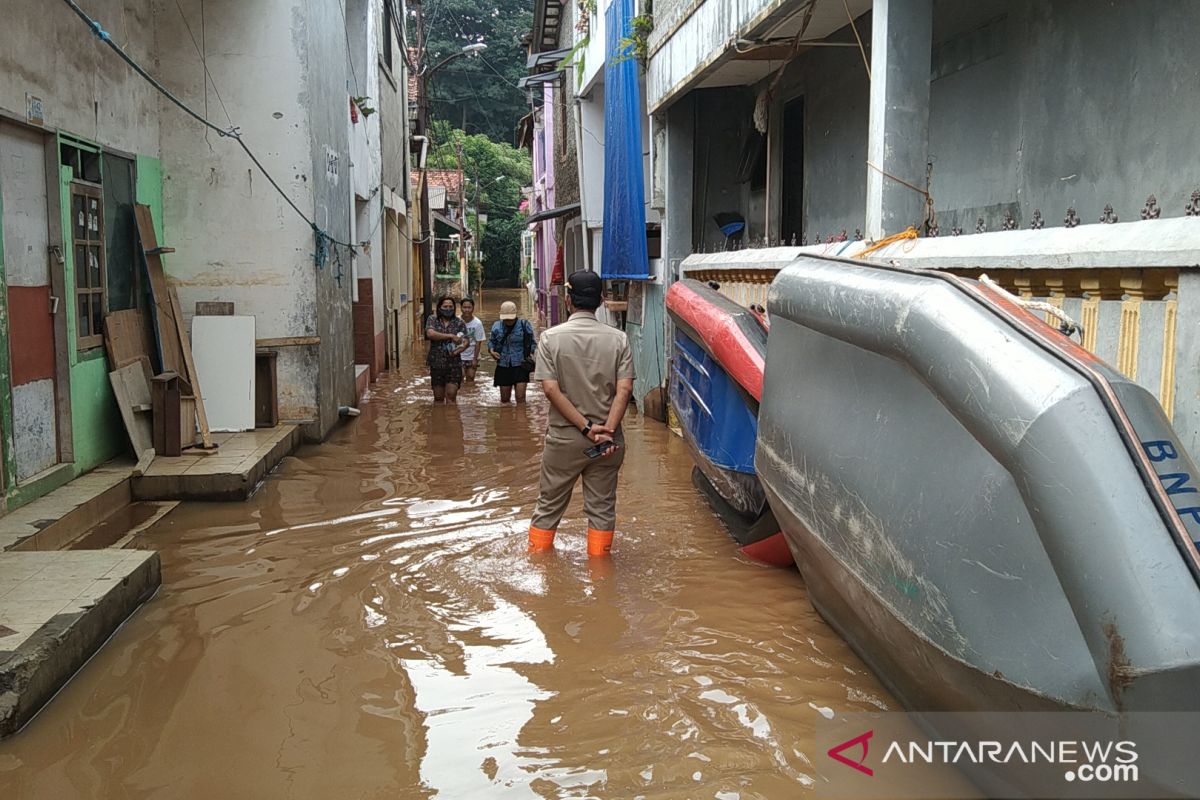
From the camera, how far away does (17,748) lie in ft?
11.8

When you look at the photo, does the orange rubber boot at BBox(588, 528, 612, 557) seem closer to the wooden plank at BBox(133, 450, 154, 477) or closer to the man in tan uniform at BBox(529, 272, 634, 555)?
the man in tan uniform at BBox(529, 272, 634, 555)

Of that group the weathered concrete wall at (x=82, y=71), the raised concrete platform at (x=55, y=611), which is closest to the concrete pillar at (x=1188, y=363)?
the raised concrete platform at (x=55, y=611)

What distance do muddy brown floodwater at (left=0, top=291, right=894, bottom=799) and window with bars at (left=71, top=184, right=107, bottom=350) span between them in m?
1.62

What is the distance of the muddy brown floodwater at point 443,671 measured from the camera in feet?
11.3

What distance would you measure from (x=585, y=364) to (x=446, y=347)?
7.20 meters

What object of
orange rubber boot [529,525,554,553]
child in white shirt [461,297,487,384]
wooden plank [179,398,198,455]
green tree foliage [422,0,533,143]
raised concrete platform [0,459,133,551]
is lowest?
orange rubber boot [529,525,554,553]

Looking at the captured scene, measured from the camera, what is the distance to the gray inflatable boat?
7.82 feet

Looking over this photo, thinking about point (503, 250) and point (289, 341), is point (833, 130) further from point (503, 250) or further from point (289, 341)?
point (503, 250)

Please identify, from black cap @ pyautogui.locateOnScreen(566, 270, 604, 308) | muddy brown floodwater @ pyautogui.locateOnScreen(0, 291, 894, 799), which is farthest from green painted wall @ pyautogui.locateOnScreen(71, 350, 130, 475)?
black cap @ pyautogui.locateOnScreen(566, 270, 604, 308)

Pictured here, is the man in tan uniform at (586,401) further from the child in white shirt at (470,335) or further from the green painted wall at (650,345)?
the child in white shirt at (470,335)

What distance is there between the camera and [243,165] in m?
9.31

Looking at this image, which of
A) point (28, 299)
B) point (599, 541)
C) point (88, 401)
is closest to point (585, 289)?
point (599, 541)

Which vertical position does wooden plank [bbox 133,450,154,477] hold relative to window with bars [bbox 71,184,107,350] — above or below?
below

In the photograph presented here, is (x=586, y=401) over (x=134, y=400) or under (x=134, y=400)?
over
